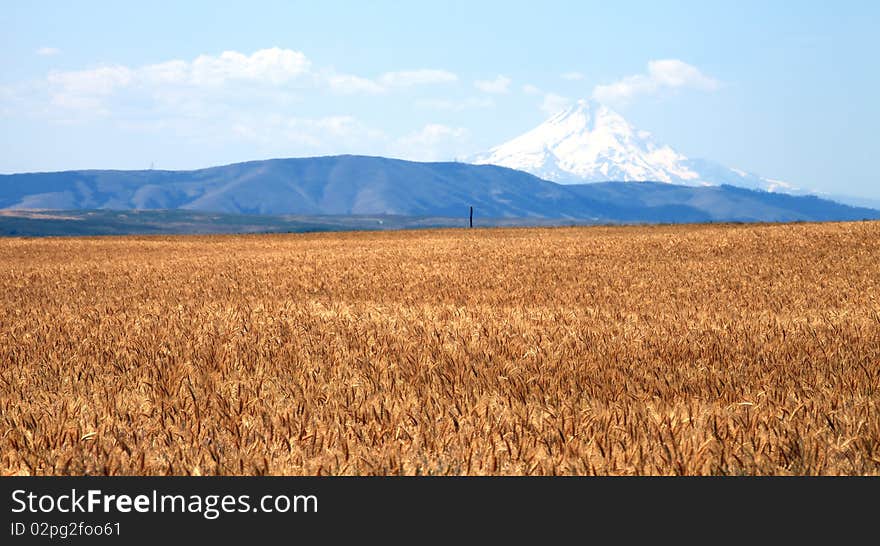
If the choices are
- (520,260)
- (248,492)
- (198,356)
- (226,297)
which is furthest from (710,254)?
(248,492)

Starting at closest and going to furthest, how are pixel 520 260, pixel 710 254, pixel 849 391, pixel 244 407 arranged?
pixel 244 407, pixel 849 391, pixel 520 260, pixel 710 254

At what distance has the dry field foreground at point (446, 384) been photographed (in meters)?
4.55

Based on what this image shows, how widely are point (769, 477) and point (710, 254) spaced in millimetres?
29031

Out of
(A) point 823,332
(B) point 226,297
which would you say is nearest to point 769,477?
(A) point 823,332

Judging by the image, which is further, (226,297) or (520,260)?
(520,260)

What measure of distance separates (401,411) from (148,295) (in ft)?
46.5

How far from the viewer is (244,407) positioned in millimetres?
6137

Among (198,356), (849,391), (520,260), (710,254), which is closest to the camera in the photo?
(849,391)

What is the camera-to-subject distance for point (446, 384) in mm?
7242

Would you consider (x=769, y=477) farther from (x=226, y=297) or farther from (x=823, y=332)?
(x=226, y=297)

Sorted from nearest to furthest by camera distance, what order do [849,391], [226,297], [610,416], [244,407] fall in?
1. [610,416]
2. [244,407]
3. [849,391]
4. [226,297]

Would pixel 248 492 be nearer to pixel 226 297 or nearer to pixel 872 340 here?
pixel 872 340

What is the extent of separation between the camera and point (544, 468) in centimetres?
421

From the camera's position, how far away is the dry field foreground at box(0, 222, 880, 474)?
455 centimetres
